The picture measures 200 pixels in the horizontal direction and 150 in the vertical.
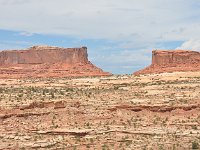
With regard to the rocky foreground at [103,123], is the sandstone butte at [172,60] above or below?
above

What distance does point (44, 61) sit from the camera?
117188mm

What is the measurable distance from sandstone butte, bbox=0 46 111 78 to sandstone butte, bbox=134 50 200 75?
45.4 ft

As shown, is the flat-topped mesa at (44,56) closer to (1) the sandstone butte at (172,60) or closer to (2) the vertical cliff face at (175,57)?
(2) the vertical cliff face at (175,57)

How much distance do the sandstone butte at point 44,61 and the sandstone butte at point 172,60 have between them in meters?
13.8

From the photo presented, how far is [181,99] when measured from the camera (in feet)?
109

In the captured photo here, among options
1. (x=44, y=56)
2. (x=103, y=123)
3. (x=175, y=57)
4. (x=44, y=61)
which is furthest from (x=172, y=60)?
(x=103, y=123)

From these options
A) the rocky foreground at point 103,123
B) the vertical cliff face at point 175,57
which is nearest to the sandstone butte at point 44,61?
the vertical cliff face at point 175,57

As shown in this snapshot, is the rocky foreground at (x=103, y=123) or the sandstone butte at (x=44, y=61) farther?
the sandstone butte at (x=44, y=61)

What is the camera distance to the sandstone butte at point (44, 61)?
106000 mm

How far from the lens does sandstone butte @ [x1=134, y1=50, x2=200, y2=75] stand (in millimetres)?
89688

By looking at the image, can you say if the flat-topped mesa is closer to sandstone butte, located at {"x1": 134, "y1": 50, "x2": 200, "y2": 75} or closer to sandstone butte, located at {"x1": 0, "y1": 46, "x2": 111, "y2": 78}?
sandstone butte, located at {"x1": 0, "y1": 46, "x2": 111, "y2": 78}

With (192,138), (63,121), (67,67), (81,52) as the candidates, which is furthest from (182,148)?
(81,52)

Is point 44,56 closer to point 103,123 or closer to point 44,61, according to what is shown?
point 44,61

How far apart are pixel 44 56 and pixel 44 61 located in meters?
1.45
